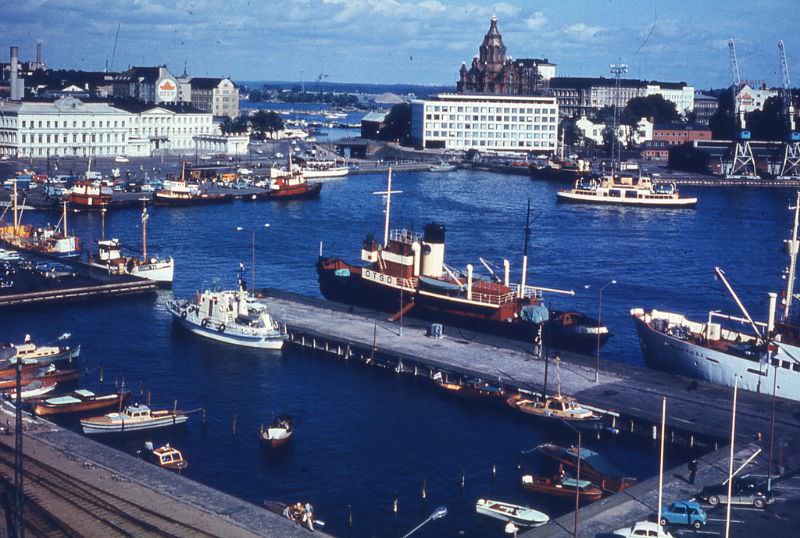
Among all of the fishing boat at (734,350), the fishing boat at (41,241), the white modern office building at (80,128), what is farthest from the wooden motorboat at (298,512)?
the white modern office building at (80,128)

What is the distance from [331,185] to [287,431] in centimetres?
4847

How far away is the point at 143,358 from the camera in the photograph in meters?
23.7

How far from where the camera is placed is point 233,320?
81.6 feet

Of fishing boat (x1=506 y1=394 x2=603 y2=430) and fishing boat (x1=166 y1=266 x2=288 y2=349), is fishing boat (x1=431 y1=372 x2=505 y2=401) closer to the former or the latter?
fishing boat (x1=506 y1=394 x2=603 y2=430)

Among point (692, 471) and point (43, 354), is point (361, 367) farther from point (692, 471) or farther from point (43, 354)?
point (692, 471)

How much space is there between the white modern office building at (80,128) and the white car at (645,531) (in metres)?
57.9

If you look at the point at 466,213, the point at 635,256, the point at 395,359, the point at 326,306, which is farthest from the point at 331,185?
the point at 395,359

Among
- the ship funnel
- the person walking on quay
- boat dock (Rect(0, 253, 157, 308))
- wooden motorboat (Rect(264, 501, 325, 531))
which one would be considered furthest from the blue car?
boat dock (Rect(0, 253, 157, 308))

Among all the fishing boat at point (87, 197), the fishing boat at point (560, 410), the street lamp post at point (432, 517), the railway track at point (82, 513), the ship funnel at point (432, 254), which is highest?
the ship funnel at point (432, 254)

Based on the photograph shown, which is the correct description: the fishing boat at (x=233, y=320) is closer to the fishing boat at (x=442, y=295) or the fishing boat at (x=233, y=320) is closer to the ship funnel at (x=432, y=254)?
the fishing boat at (x=442, y=295)

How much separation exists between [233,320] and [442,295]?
4781 millimetres

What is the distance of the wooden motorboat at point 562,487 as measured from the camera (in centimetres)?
1595

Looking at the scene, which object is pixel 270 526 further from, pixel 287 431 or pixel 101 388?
pixel 101 388

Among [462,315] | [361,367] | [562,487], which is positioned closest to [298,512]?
[562,487]
